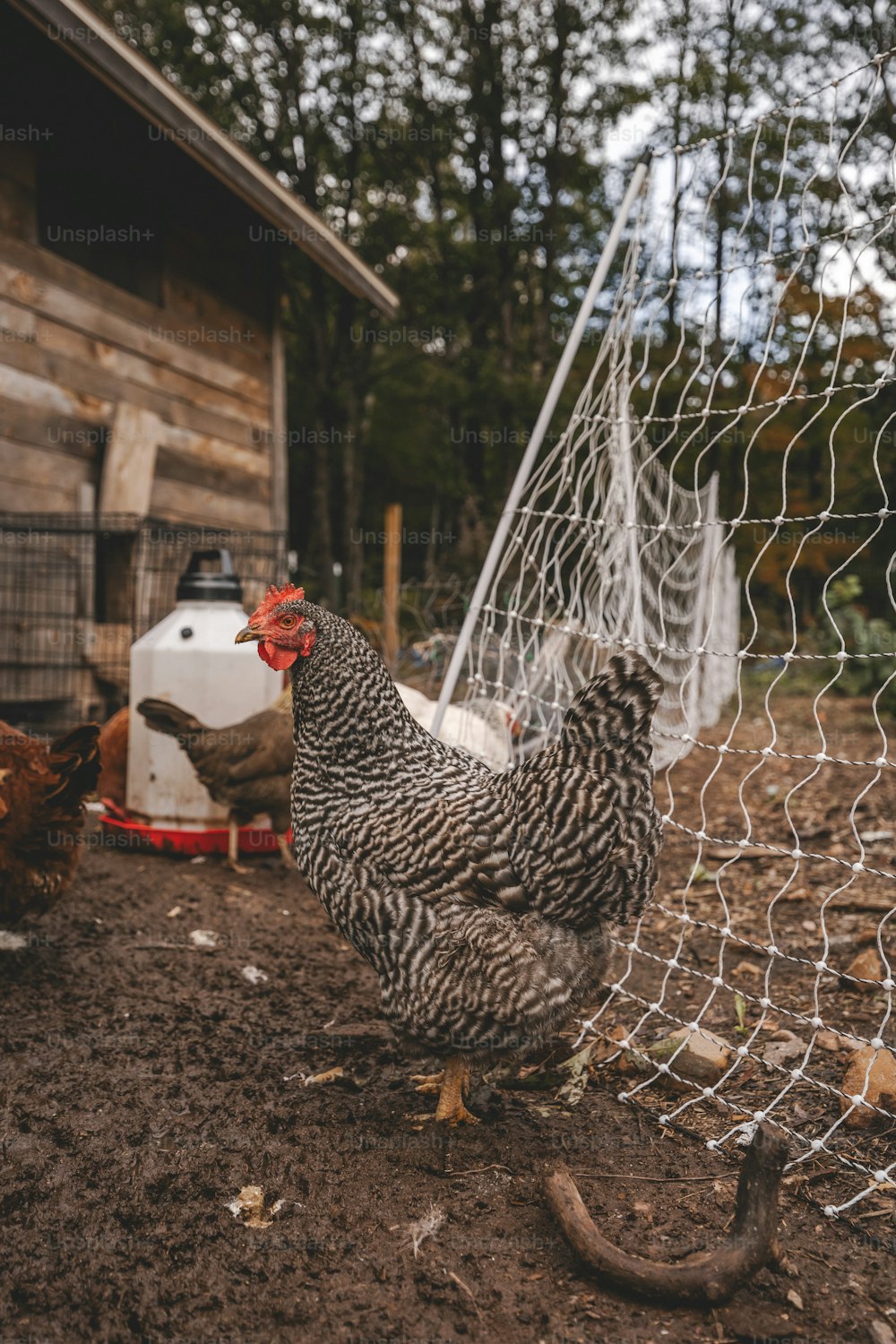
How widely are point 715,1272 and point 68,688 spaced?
18.4ft

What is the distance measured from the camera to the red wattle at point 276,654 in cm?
245

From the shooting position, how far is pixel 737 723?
303 cm

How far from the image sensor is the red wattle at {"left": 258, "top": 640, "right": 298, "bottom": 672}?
96.3 inches

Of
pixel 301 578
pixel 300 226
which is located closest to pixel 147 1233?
pixel 300 226

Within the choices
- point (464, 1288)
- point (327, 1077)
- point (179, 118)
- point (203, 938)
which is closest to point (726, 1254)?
point (464, 1288)

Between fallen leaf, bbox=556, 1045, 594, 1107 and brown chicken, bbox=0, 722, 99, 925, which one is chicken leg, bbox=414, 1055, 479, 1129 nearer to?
fallen leaf, bbox=556, 1045, 594, 1107

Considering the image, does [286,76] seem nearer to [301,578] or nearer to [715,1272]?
[301,578]

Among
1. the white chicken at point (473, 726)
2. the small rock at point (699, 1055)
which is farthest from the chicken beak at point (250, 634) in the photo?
the white chicken at point (473, 726)

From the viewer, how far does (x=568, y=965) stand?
83.4 inches

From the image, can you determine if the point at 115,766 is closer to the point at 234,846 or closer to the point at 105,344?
the point at 234,846

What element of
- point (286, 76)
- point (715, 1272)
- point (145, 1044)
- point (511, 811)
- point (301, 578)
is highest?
point (286, 76)

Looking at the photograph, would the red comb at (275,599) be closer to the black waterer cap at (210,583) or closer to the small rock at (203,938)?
the small rock at (203,938)

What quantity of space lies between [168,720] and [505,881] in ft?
7.90

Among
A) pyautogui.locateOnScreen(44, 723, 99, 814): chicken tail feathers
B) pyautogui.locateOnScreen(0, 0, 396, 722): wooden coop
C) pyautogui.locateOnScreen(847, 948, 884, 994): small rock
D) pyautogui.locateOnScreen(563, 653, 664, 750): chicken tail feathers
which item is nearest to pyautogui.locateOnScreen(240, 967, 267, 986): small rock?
pyautogui.locateOnScreen(44, 723, 99, 814): chicken tail feathers
